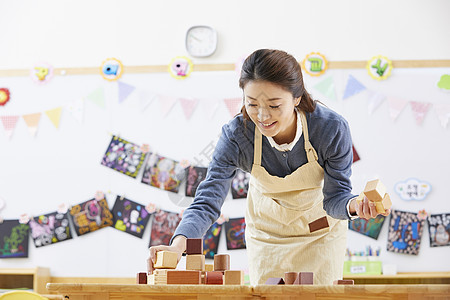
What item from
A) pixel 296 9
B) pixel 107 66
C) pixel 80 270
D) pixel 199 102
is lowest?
pixel 80 270

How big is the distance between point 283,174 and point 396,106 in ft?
6.97

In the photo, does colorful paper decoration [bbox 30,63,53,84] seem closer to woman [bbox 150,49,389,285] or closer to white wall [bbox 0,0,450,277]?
white wall [bbox 0,0,450,277]

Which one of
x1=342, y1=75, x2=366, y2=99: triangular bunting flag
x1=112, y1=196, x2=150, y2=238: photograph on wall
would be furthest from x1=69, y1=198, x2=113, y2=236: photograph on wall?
x1=342, y1=75, x2=366, y2=99: triangular bunting flag

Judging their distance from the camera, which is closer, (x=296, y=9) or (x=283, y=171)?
(x=283, y=171)

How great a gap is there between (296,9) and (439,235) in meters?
1.72

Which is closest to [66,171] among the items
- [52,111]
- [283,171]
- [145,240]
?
[52,111]

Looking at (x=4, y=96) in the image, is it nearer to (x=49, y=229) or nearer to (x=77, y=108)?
(x=77, y=108)

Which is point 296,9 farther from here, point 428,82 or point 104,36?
point 104,36

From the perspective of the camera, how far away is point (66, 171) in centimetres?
409

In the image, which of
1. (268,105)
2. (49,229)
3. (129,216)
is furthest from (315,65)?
(268,105)

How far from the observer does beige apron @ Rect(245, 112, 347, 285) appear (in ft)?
6.67

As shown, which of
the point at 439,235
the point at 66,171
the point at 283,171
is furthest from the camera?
the point at 66,171

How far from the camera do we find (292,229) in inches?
85.0

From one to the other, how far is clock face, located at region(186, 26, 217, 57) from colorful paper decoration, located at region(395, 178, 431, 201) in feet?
4.94
